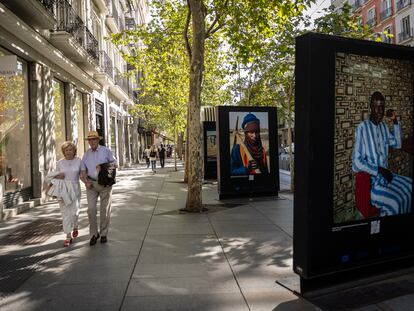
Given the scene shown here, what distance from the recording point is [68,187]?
6.34 m

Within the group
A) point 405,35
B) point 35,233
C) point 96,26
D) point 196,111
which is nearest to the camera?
point 35,233

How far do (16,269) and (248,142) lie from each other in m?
7.71

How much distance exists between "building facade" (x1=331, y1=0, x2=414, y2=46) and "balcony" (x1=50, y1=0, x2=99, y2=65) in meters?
28.3

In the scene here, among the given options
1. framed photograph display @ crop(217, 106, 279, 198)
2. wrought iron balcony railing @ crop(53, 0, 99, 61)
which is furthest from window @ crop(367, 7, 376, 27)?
framed photograph display @ crop(217, 106, 279, 198)

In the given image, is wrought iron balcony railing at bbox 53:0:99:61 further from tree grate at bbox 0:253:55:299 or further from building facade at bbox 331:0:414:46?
building facade at bbox 331:0:414:46

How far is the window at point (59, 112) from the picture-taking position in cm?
1440

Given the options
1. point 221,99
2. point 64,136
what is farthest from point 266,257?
point 221,99

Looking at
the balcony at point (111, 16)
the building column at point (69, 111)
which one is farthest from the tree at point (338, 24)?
the balcony at point (111, 16)

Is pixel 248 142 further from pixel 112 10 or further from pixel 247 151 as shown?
pixel 112 10

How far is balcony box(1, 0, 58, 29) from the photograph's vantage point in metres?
10.1

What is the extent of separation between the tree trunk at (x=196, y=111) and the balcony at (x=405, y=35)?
35546 millimetres

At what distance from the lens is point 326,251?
4.07 meters

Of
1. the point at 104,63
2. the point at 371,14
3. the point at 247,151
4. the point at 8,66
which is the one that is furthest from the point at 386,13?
the point at 8,66

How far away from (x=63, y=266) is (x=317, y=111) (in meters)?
3.65
